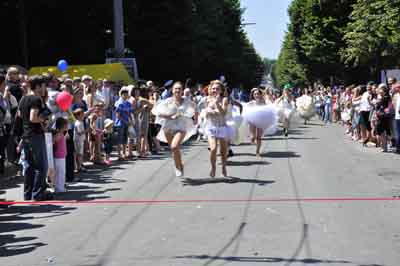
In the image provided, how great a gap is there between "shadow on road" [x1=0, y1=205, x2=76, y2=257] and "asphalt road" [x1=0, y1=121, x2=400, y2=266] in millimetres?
13

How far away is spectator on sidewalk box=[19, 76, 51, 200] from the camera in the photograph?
1063cm

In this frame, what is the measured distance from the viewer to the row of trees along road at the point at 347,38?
105 feet

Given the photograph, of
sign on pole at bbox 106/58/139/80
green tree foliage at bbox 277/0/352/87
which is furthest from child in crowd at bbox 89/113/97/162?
green tree foliage at bbox 277/0/352/87

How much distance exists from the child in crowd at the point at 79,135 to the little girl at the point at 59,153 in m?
2.20

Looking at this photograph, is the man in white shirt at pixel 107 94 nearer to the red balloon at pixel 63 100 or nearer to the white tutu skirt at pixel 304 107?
the red balloon at pixel 63 100

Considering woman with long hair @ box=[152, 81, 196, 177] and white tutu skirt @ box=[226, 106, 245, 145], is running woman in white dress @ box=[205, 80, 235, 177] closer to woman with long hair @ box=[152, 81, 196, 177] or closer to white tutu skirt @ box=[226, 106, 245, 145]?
woman with long hair @ box=[152, 81, 196, 177]

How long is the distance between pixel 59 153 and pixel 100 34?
26.3 m

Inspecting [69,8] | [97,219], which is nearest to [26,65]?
[69,8]

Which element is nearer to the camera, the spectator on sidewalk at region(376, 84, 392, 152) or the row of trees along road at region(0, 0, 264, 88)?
the spectator on sidewalk at region(376, 84, 392, 152)

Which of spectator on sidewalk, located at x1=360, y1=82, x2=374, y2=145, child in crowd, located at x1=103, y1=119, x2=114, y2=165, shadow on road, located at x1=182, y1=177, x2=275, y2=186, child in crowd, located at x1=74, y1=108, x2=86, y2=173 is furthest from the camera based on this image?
spectator on sidewalk, located at x1=360, y1=82, x2=374, y2=145

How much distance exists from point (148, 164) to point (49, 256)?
360 inches

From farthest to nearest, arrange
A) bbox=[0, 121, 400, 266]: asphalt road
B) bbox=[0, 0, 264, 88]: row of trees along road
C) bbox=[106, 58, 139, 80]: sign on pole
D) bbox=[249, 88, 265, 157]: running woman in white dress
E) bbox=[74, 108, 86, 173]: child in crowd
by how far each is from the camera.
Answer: bbox=[0, 0, 264, 88]: row of trees along road
bbox=[106, 58, 139, 80]: sign on pole
bbox=[249, 88, 265, 157]: running woman in white dress
bbox=[74, 108, 86, 173]: child in crowd
bbox=[0, 121, 400, 266]: asphalt road

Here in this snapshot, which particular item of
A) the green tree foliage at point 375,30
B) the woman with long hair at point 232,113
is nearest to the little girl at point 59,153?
the woman with long hair at point 232,113

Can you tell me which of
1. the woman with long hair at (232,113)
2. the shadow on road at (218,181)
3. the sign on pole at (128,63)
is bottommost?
the shadow on road at (218,181)
